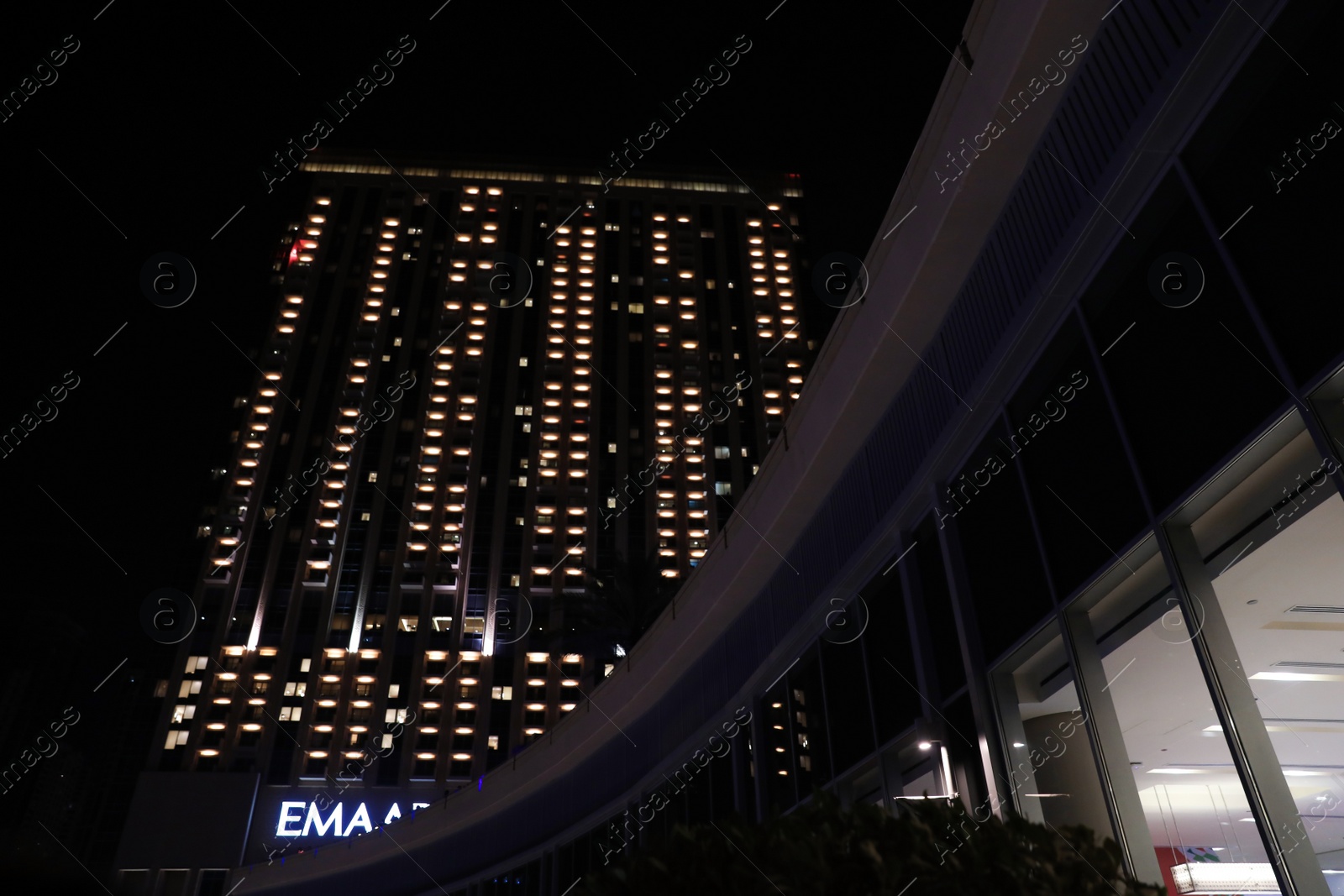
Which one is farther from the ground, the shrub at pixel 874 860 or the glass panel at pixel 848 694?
the glass panel at pixel 848 694

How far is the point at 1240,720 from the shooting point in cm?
523

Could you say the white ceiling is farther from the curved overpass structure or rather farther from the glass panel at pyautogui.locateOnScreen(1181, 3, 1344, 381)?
the glass panel at pyautogui.locateOnScreen(1181, 3, 1344, 381)

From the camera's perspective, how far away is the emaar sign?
2002 inches

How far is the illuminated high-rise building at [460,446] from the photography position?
63281 mm

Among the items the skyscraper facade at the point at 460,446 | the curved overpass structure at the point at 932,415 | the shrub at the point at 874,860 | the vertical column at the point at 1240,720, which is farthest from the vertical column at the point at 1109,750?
the skyscraper facade at the point at 460,446

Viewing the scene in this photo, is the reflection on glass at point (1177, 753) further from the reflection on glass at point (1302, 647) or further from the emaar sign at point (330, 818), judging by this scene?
the emaar sign at point (330, 818)

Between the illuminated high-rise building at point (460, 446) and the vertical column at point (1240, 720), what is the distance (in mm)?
50022

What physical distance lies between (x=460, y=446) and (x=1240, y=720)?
7005 cm

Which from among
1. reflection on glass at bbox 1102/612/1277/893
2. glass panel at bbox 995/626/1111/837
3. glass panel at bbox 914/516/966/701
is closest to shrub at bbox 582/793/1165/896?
reflection on glass at bbox 1102/612/1277/893

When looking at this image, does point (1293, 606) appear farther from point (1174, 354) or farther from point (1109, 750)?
point (1174, 354)

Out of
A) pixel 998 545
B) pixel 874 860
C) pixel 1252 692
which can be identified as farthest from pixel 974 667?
pixel 874 860

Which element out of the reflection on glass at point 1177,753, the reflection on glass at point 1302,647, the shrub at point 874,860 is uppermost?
the reflection on glass at point 1302,647

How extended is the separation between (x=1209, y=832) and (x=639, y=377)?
217ft

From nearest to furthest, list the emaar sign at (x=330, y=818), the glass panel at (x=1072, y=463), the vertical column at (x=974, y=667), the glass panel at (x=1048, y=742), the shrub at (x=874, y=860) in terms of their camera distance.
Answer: the shrub at (x=874, y=860), the glass panel at (x=1072, y=463), the glass panel at (x=1048, y=742), the vertical column at (x=974, y=667), the emaar sign at (x=330, y=818)
